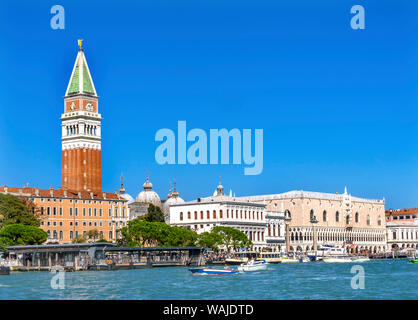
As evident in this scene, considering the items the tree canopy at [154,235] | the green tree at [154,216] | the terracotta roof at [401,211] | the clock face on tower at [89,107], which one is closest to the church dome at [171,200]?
the clock face on tower at [89,107]

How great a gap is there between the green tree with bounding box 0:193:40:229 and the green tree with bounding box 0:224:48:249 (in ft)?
10.2

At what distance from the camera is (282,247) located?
12531cm

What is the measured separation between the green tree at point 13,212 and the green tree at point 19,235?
10.2 feet

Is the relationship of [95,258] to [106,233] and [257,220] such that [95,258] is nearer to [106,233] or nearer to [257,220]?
[106,233]

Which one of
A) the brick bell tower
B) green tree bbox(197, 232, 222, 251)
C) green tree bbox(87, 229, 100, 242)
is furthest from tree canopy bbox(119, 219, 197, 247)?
the brick bell tower

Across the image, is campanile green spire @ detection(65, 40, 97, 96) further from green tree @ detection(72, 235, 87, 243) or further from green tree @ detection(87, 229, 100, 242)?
green tree @ detection(72, 235, 87, 243)

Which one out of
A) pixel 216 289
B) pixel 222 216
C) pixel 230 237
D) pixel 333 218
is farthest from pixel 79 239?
pixel 333 218

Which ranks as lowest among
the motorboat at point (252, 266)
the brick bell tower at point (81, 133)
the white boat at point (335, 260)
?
the white boat at point (335, 260)

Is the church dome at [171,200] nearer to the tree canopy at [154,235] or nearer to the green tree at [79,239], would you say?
the green tree at [79,239]

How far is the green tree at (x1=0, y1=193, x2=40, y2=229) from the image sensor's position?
85.8m

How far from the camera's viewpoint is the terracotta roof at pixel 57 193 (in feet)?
317
